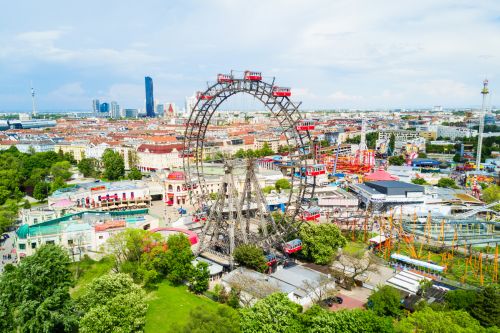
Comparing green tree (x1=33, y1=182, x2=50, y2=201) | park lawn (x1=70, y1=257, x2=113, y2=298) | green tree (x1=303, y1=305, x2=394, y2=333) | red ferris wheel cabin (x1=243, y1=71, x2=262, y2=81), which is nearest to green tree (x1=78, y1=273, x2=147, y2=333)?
park lawn (x1=70, y1=257, x2=113, y2=298)

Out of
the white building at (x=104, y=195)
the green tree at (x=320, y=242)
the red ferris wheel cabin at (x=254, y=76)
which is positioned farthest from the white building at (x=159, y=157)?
the green tree at (x=320, y=242)

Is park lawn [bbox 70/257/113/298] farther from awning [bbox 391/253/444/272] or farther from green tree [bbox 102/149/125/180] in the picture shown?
green tree [bbox 102/149/125/180]

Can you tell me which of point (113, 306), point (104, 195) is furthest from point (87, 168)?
point (113, 306)

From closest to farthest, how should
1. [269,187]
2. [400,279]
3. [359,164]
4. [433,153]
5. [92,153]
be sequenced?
[400,279] < [269,187] < [359,164] < [92,153] < [433,153]

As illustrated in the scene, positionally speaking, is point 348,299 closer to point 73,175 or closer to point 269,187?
point 269,187

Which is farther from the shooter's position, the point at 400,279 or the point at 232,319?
the point at 400,279

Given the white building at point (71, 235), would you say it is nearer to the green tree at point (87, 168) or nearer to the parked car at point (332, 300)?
the parked car at point (332, 300)

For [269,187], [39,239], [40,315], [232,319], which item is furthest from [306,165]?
[269,187]
